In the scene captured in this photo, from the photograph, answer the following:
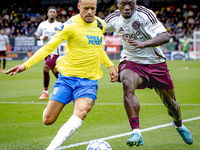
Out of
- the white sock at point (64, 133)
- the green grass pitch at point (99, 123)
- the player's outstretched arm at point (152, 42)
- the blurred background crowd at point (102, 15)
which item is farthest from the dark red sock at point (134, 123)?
the blurred background crowd at point (102, 15)

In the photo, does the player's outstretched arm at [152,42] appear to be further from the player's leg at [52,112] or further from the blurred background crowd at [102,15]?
the blurred background crowd at [102,15]

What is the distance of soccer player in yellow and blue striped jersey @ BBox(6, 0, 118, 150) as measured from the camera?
4195 millimetres

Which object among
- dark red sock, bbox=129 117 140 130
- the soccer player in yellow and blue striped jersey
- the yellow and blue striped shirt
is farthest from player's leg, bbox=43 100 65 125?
dark red sock, bbox=129 117 140 130

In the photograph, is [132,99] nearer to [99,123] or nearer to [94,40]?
[94,40]

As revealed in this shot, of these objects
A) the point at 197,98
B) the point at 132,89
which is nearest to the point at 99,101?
the point at 197,98

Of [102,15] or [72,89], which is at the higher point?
[72,89]

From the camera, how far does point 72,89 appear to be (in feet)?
14.1

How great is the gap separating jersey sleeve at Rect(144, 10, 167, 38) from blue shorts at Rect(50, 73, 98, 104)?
1189mm

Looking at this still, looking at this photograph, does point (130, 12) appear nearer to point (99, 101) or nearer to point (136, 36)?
point (136, 36)

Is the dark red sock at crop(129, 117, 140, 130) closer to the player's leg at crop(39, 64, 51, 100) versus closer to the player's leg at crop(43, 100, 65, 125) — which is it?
the player's leg at crop(43, 100, 65, 125)

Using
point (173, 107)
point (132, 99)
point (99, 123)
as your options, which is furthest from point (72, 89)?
point (99, 123)

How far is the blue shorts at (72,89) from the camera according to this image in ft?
13.9

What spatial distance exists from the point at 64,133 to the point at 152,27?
2048 mm

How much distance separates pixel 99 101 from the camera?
28.5 ft
